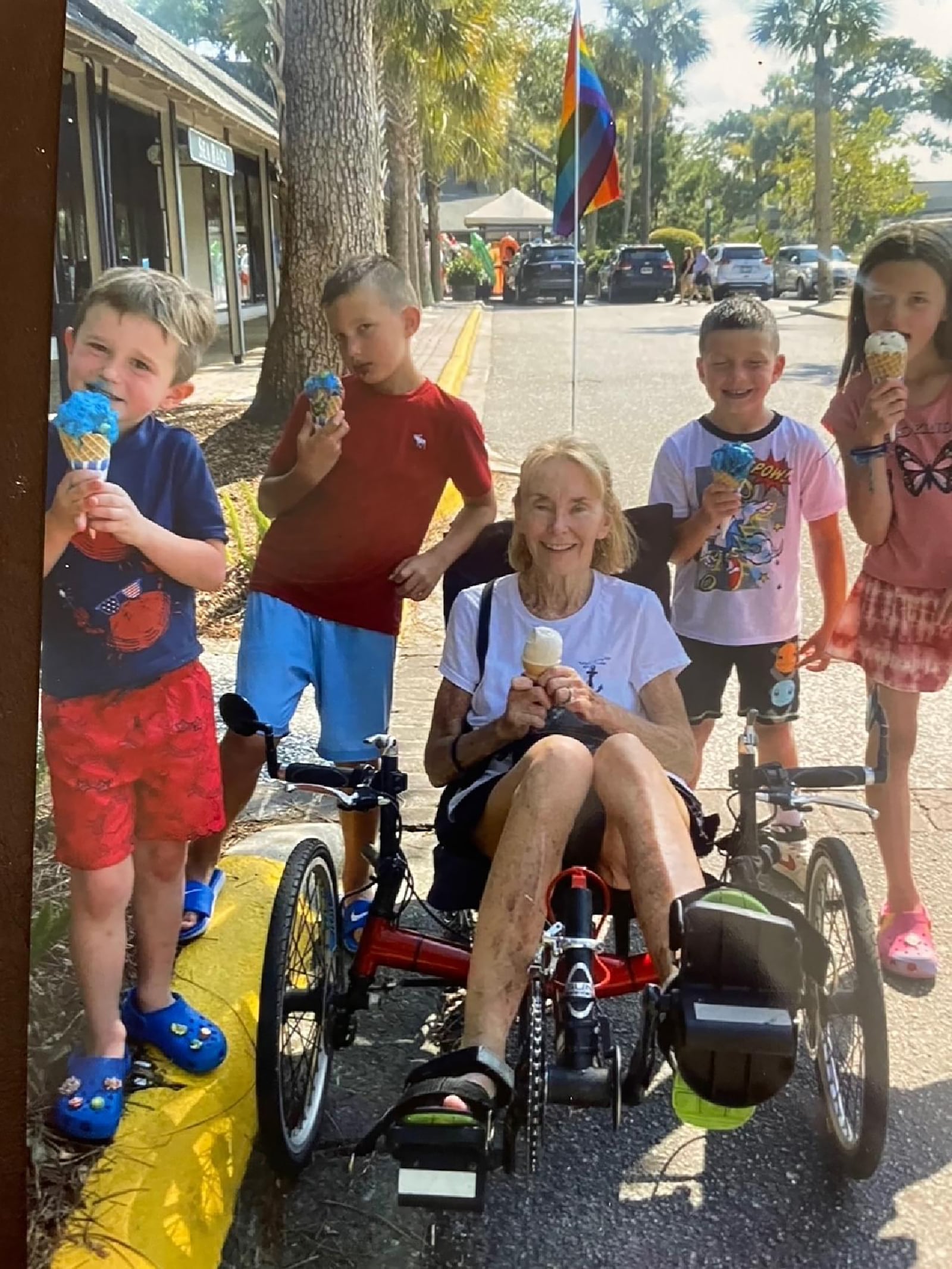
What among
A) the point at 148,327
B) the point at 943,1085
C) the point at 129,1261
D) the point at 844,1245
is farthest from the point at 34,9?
the point at 943,1085

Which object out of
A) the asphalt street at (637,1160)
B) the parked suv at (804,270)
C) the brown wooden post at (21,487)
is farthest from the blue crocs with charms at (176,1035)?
the parked suv at (804,270)

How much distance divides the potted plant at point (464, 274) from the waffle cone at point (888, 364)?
771 mm

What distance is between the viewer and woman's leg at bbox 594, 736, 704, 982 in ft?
6.66

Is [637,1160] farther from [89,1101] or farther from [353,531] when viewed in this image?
[353,531]

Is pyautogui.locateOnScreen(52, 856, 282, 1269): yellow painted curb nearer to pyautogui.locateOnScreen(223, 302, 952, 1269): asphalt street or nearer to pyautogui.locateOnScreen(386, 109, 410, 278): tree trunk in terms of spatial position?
pyautogui.locateOnScreen(223, 302, 952, 1269): asphalt street

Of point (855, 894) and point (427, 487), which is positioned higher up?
point (427, 487)

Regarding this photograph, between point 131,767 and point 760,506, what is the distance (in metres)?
1.34

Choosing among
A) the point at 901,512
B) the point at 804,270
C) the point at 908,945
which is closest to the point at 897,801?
the point at 908,945

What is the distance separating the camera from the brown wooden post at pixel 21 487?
1430 millimetres

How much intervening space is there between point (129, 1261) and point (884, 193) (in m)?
2.14

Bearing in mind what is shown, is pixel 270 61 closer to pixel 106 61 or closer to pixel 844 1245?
pixel 106 61

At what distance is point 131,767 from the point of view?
1947mm

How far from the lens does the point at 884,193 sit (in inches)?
84.2

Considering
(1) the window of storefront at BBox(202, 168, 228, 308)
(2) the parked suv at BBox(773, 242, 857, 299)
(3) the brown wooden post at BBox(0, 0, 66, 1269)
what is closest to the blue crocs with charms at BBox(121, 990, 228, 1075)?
(3) the brown wooden post at BBox(0, 0, 66, 1269)
